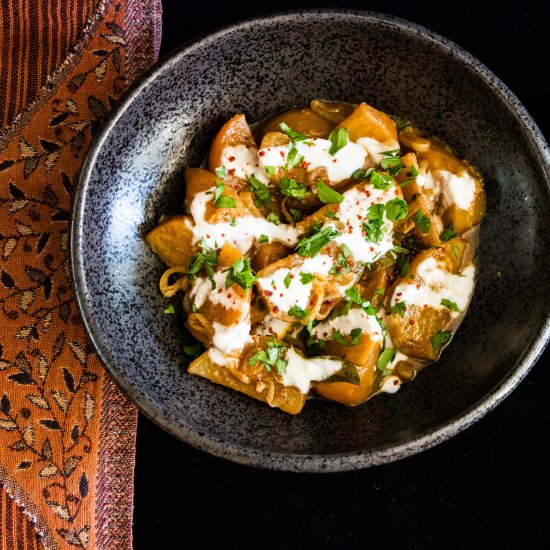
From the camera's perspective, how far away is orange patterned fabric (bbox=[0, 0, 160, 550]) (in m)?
2.77

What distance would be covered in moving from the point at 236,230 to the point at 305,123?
19.0 inches

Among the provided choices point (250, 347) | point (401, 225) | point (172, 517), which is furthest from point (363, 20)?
point (172, 517)

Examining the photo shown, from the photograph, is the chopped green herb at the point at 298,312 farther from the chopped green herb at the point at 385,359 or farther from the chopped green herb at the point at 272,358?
the chopped green herb at the point at 385,359

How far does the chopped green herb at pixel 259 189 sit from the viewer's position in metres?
2.61

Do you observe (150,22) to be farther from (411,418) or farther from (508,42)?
(411,418)

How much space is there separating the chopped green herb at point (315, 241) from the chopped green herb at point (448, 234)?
417mm

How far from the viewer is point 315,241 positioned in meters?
2.48

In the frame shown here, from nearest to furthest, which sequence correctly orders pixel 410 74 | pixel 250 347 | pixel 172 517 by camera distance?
pixel 250 347 → pixel 410 74 → pixel 172 517

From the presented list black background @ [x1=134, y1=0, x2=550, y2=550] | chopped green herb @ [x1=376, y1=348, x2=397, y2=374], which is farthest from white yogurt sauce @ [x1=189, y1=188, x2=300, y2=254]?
black background @ [x1=134, y1=0, x2=550, y2=550]

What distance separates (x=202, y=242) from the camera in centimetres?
254

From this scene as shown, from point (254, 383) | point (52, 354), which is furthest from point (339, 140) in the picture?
point (52, 354)

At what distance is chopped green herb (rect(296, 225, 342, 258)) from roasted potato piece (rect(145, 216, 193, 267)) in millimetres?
387

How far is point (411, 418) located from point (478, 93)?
1.14 meters

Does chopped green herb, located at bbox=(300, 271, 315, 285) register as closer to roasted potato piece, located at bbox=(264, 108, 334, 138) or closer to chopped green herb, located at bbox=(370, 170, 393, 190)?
chopped green herb, located at bbox=(370, 170, 393, 190)
